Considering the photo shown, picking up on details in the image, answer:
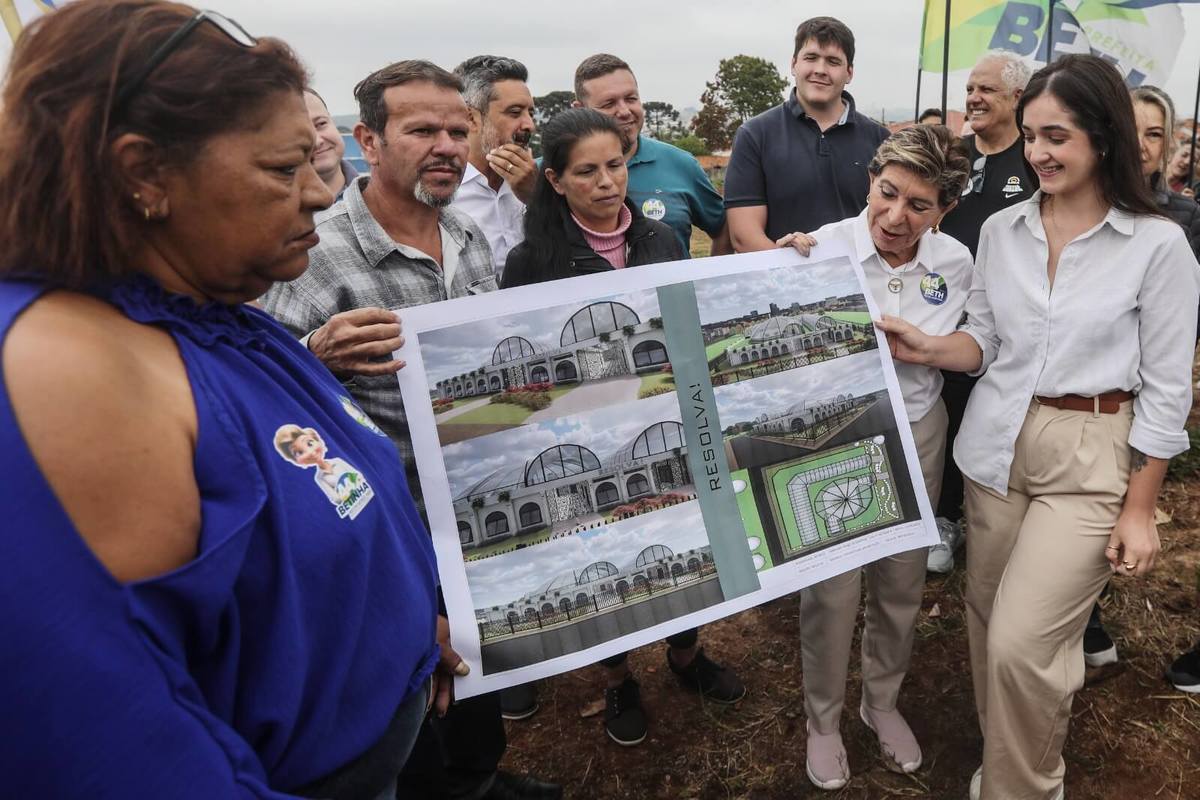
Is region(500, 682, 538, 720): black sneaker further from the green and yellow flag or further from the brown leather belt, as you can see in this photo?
the green and yellow flag

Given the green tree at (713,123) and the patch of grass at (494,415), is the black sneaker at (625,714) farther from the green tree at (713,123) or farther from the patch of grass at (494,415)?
the green tree at (713,123)

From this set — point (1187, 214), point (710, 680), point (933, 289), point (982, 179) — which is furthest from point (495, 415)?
point (1187, 214)

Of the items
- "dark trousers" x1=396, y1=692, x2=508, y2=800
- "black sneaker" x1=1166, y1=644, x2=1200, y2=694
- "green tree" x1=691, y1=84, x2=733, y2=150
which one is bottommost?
"black sneaker" x1=1166, y1=644, x2=1200, y2=694

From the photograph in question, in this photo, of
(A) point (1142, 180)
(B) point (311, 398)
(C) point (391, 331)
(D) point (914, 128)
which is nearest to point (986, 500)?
(A) point (1142, 180)

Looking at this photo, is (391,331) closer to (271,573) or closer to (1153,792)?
(271,573)

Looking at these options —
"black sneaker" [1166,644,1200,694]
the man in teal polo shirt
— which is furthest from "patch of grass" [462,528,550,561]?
"black sneaker" [1166,644,1200,694]

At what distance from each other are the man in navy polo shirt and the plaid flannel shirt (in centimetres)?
199

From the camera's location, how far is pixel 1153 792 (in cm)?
237

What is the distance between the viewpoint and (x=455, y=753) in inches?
85.7

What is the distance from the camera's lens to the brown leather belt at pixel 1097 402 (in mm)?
2035

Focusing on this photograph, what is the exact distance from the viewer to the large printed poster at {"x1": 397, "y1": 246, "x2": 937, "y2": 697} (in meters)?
1.69

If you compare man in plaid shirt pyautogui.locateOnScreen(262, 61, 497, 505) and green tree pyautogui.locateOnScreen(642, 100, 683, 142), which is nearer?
man in plaid shirt pyautogui.locateOnScreen(262, 61, 497, 505)

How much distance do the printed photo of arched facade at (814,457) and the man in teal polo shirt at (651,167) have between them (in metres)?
1.55

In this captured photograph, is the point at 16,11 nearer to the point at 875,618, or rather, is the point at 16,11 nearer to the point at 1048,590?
the point at 875,618
